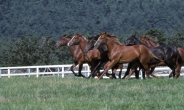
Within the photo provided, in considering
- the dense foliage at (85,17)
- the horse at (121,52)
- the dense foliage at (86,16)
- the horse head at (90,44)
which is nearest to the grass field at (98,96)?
the horse at (121,52)

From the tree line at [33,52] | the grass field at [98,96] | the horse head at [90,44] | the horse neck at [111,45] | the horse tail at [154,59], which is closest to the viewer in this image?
the grass field at [98,96]

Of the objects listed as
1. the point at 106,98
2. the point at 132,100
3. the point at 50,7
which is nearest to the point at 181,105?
the point at 132,100

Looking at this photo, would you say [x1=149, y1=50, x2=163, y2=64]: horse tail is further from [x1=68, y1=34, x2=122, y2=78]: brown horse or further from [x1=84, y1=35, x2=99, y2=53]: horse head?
[x1=84, y1=35, x2=99, y2=53]: horse head

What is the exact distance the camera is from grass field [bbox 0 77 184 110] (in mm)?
10047

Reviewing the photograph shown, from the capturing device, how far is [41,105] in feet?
33.5

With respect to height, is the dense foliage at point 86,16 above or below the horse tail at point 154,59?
below

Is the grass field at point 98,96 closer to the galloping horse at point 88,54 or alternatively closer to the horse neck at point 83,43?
the galloping horse at point 88,54

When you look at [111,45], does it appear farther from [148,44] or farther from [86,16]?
[86,16]

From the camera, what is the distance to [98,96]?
473 inches

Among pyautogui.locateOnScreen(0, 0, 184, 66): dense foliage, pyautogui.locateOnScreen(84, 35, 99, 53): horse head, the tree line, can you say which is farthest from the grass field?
pyautogui.locateOnScreen(0, 0, 184, 66): dense foliage

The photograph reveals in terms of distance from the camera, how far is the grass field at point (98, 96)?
33.0 ft

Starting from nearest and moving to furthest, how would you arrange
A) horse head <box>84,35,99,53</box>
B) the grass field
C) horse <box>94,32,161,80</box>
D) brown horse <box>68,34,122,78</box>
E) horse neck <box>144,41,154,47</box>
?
the grass field, horse <box>94,32,161,80</box>, horse head <box>84,35,99,53</box>, brown horse <box>68,34,122,78</box>, horse neck <box>144,41,154,47</box>

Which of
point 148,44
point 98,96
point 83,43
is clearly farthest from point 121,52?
point 98,96

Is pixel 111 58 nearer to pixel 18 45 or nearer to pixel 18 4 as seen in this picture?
pixel 18 45
